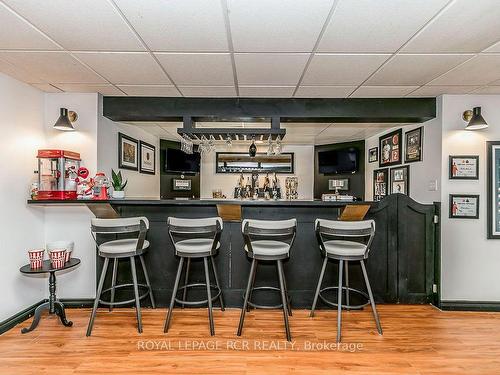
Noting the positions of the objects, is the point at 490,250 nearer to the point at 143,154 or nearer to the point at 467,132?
the point at 467,132

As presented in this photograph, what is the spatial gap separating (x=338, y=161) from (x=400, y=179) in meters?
1.76

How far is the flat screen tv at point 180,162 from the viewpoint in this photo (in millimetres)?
5633

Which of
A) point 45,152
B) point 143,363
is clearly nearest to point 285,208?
point 143,363

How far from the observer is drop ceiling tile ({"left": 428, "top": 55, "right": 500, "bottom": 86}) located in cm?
238

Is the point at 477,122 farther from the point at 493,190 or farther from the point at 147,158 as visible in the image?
the point at 147,158

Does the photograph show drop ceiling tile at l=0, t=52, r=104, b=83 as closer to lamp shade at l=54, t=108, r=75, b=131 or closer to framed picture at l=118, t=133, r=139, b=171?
lamp shade at l=54, t=108, r=75, b=131

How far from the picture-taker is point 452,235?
3.18 meters

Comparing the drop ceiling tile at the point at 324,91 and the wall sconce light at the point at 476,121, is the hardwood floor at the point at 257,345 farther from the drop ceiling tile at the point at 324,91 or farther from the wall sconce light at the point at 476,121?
the drop ceiling tile at the point at 324,91

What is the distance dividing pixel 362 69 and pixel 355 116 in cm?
88

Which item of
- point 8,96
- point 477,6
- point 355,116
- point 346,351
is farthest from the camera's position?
point 355,116

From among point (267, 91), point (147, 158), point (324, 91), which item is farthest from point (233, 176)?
point (324, 91)

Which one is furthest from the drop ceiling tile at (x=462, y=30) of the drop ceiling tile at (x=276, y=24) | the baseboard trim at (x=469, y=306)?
the baseboard trim at (x=469, y=306)

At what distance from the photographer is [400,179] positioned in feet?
13.6

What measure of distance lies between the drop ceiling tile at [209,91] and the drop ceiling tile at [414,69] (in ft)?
4.72
